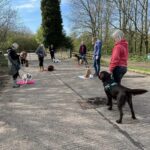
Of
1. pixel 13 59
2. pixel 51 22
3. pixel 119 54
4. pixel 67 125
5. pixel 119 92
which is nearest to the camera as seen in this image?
pixel 67 125

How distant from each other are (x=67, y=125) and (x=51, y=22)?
48.6m

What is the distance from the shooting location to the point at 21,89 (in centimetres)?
1485

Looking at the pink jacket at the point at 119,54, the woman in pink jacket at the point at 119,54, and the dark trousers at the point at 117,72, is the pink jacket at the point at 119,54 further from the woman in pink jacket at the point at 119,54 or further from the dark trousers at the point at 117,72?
the dark trousers at the point at 117,72

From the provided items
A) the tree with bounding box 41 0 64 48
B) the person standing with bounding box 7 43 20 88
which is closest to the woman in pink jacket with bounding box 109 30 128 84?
the person standing with bounding box 7 43 20 88

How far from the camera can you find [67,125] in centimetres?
820

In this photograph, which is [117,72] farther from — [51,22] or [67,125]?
[51,22]

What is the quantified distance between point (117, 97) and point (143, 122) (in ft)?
2.65

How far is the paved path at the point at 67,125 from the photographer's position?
22.2 feet

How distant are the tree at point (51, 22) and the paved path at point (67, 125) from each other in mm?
43455

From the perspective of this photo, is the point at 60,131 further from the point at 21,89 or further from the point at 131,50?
the point at 131,50

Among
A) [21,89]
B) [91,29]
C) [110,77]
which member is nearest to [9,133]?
[110,77]

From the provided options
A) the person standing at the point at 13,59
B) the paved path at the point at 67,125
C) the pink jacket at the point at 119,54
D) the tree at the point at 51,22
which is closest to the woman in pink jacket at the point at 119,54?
the pink jacket at the point at 119,54

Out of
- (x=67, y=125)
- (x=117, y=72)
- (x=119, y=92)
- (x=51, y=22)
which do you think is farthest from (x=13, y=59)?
(x=51, y=22)

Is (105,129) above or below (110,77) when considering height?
below
